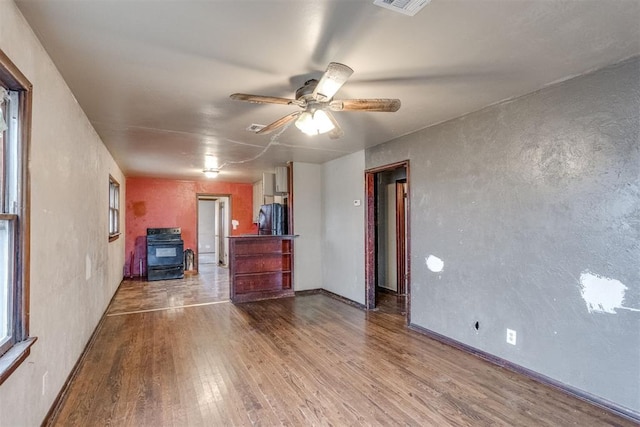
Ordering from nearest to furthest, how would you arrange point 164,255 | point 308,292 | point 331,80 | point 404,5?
point 404,5 → point 331,80 → point 308,292 → point 164,255

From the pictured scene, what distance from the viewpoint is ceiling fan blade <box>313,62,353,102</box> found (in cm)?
175

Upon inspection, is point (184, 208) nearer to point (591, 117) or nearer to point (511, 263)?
point (511, 263)

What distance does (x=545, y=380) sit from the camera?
2.42m

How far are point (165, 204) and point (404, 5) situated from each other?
23.4 ft

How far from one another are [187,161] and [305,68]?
3.76 meters

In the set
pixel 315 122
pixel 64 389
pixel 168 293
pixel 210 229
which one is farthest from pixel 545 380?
pixel 210 229

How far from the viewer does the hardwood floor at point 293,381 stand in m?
2.02

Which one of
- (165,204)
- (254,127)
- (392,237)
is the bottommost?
(392,237)

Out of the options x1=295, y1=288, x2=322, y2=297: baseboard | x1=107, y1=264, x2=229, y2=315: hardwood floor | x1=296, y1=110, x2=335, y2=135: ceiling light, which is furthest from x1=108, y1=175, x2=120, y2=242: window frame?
x1=296, y1=110, x2=335, y2=135: ceiling light

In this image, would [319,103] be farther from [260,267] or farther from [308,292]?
[308,292]

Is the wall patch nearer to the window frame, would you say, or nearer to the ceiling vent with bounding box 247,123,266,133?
the ceiling vent with bounding box 247,123,266,133

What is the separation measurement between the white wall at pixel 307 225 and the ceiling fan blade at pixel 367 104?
327 centimetres

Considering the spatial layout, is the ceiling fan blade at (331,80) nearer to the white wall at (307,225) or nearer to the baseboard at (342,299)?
the baseboard at (342,299)

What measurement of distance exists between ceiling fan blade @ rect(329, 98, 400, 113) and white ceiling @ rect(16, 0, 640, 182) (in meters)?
0.23
